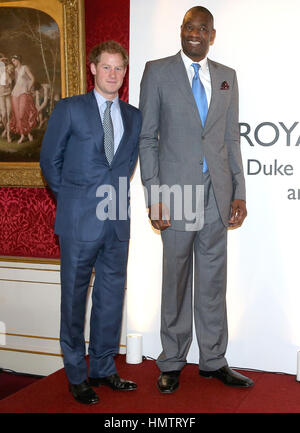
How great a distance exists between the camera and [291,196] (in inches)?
131

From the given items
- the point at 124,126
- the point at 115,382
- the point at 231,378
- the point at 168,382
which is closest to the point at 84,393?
the point at 115,382

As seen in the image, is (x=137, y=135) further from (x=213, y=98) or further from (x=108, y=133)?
(x=213, y=98)

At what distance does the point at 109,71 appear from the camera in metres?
2.83

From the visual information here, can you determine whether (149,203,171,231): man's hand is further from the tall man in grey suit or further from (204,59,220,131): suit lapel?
(204,59,220,131): suit lapel

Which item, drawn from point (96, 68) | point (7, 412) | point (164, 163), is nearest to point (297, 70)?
point (164, 163)

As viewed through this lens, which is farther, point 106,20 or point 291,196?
point 106,20

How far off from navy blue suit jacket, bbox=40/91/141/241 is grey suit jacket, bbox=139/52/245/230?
219mm

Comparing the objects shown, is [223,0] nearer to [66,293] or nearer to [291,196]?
[291,196]

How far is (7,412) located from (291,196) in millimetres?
1892

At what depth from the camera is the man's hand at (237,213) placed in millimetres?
3160

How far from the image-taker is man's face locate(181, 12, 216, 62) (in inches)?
116

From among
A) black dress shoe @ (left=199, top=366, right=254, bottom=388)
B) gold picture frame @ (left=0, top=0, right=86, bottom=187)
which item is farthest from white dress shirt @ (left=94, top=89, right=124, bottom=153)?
black dress shoe @ (left=199, top=366, right=254, bottom=388)

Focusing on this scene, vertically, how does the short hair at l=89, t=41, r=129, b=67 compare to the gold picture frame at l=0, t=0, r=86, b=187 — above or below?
below

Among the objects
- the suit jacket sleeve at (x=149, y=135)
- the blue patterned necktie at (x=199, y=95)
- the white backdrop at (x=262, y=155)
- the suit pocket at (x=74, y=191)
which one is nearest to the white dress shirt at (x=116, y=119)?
the suit jacket sleeve at (x=149, y=135)
